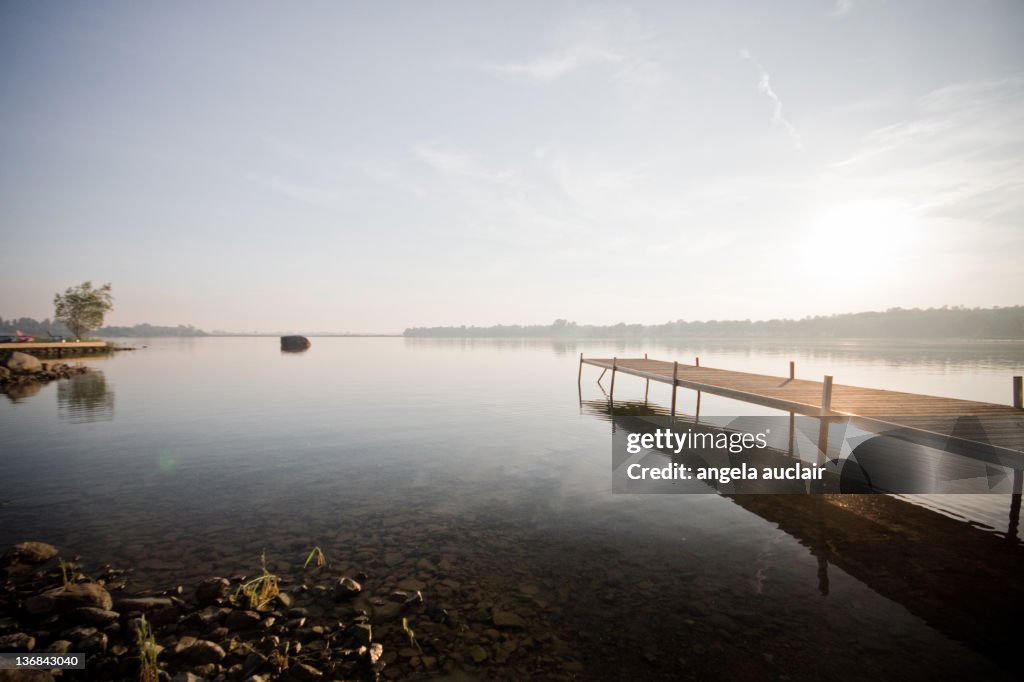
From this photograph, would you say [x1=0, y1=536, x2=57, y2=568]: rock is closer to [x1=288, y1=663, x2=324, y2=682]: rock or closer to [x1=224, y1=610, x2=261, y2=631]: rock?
[x1=224, y1=610, x2=261, y2=631]: rock

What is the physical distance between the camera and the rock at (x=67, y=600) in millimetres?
6203

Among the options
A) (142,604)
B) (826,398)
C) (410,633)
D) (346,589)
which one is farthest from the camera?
(826,398)

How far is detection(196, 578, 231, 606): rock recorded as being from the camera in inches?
267

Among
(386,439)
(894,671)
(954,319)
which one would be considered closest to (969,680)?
(894,671)

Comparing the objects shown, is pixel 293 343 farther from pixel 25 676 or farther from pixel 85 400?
pixel 25 676

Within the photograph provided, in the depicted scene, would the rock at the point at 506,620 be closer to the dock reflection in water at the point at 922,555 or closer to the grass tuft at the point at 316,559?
the grass tuft at the point at 316,559

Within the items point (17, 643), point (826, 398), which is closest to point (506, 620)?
point (17, 643)

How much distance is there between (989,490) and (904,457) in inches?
156

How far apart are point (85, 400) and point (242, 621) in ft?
106

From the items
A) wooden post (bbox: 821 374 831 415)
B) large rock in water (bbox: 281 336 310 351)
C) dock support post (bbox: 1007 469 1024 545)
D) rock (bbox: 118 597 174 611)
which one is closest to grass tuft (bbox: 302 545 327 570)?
rock (bbox: 118 597 174 611)

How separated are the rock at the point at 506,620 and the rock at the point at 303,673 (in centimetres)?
240

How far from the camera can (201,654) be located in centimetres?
543

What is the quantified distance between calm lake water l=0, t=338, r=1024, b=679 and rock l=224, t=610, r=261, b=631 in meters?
1.73

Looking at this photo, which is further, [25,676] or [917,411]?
[917,411]
